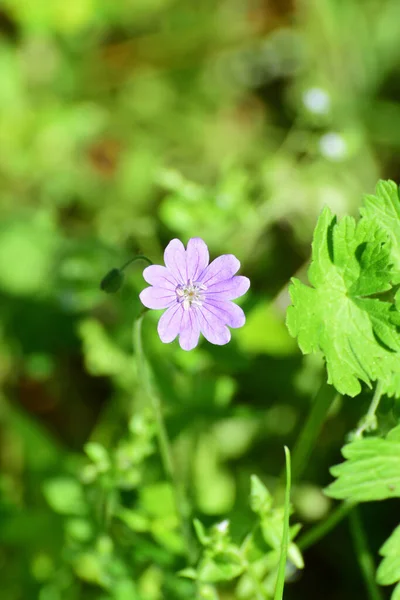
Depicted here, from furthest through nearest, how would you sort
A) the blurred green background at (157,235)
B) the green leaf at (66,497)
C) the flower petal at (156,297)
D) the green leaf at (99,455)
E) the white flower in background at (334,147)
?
the white flower in background at (334,147)
the blurred green background at (157,235)
the green leaf at (66,497)
the green leaf at (99,455)
the flower petal at (156,297)

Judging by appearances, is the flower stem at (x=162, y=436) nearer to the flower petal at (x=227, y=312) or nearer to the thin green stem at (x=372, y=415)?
the flower petal at (x=227, y=312)

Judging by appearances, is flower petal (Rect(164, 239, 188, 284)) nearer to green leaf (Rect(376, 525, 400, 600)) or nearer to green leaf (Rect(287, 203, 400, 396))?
green leaf (Rect(287, 203, 400, 396))

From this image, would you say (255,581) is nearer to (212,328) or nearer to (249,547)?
(249,547)

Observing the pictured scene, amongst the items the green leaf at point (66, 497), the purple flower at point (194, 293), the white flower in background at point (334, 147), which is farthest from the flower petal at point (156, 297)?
the white flower in background at point (334, 147)

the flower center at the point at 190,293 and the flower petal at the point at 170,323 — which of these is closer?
the flower petal at the point at 170,323

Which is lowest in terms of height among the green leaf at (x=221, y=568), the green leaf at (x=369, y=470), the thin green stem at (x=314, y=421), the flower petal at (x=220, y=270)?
the green leaf at (x=221, y=568)

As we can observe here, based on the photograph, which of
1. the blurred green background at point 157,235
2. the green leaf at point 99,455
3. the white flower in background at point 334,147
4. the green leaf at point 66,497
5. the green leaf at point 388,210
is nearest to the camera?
the green leaf at point 388,210

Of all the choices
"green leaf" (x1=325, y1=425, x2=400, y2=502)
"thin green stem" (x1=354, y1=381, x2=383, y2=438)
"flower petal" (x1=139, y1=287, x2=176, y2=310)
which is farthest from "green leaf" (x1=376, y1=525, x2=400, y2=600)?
"flower petal" (x1=139, y1=287, x2=176, y2=310)
